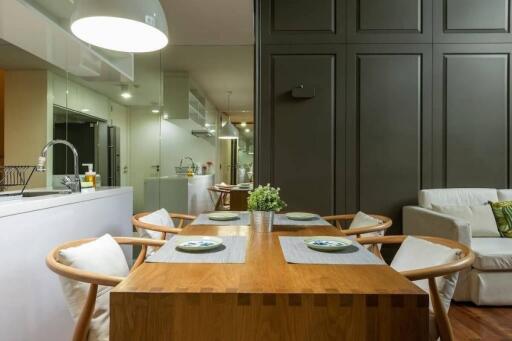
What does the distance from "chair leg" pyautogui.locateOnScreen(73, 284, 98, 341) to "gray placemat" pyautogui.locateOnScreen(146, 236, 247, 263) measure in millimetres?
224

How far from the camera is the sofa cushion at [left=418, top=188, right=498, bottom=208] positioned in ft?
11.5

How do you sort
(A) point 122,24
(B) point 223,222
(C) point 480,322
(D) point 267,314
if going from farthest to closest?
1. (C) point 480,322
2. (B) point 223,222
3. (A) point 122,24
4. (D) point 267,314

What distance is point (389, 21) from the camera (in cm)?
374

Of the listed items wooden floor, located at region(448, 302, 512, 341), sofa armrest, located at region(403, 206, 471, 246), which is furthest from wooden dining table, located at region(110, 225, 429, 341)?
sofa armrest, located at region(403, 206, 471, 246)

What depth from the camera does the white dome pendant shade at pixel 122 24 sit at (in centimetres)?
143

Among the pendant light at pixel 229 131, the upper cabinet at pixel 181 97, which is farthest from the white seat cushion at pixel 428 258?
the upper cabinet at pixel 181 97

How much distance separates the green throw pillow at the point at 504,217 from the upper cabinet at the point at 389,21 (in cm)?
171

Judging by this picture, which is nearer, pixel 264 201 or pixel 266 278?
pixel 266 278

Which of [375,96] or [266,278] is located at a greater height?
[375,96]

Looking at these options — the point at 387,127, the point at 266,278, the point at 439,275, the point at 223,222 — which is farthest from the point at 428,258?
the point at 387,127

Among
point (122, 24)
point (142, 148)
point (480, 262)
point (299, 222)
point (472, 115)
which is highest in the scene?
point (122, 24)

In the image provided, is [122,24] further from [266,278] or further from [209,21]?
[209,21]

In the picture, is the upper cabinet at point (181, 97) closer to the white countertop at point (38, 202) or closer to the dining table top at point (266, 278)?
the white countertop at point (38, 202)

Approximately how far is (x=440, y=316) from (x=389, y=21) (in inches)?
124
